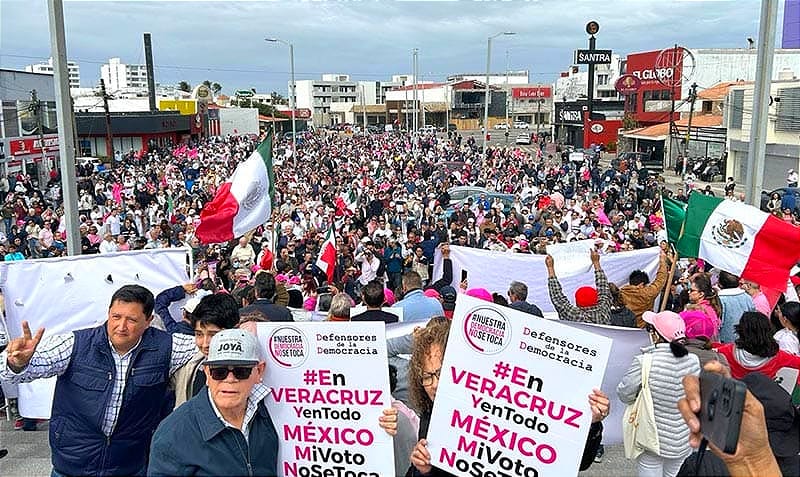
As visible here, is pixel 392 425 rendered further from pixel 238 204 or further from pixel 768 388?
pixel 238 204

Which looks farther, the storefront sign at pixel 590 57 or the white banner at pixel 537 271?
the storefront sign at pixel 590 57

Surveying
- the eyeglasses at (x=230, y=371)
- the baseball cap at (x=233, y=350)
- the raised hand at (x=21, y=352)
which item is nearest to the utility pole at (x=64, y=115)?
the raised hand at (x=21, y=352)

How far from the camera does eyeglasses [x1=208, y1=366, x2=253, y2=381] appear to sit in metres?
3.12

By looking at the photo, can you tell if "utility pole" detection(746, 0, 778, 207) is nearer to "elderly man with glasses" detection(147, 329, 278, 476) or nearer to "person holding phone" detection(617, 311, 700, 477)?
"person holding phone" detection(617, 311, 700, 477)

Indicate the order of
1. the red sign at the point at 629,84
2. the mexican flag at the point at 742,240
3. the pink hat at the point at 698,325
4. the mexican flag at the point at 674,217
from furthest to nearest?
the red sign at the point at 629,84 < the mexican flag at the point at 674,217 < the mexican flag at the point at 742,240 < the pink hat at the point at 698,325

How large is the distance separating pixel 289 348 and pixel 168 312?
2792 millimetres

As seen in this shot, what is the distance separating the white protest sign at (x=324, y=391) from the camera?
3.63 metres

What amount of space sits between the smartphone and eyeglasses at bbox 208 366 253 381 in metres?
1.92

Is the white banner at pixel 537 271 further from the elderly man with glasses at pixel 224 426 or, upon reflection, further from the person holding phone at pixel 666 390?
the elderly man with glasses at pixel 224 426

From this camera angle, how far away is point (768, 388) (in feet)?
12.6

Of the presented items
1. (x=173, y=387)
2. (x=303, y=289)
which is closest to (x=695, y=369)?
(x=173, y=387)

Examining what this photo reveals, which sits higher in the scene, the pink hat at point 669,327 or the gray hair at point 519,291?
the pink hat at point 669,327

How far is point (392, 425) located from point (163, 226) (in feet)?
43.5

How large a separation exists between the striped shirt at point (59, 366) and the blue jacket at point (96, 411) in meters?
0.02
